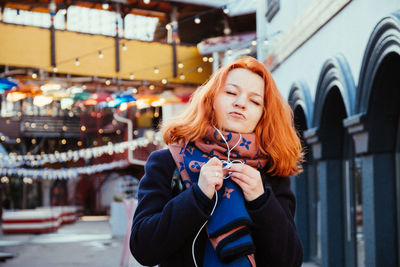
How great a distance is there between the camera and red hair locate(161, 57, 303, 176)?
1.77m

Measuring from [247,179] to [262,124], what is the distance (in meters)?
0.35

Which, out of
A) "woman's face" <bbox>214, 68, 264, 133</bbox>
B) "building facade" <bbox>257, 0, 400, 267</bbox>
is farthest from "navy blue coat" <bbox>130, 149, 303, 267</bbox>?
"building facade" <bbox>257, 0, 400, 267</bbox>

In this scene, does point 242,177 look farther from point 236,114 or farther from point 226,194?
point 236,114

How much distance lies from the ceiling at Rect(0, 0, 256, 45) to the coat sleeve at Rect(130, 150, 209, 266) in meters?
11.0

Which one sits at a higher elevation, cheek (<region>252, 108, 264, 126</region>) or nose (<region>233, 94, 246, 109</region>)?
nose (<region>233, 94, 246, 109</region>)

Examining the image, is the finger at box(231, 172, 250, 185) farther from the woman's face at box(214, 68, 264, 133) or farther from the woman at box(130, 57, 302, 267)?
the woman's face at box(214, 68, 264, 133)

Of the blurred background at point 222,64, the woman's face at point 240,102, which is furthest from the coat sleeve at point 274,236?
the blurred background at point 222,64

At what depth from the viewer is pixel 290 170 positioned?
1.80 m

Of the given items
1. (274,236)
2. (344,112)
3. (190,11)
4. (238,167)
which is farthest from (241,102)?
(190,11)

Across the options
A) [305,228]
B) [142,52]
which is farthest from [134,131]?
[305,228]

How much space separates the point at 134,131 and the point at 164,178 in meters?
21.5

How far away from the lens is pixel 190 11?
16219mm

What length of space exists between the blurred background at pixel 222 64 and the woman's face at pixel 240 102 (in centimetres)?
86

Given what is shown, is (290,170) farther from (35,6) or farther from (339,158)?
(35,6)
